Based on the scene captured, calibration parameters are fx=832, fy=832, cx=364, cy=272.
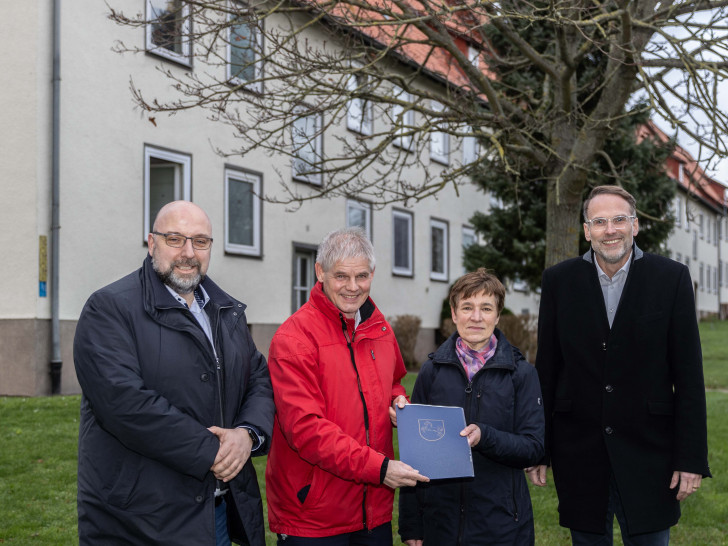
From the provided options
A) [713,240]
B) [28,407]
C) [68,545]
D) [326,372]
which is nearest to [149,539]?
[326,372]

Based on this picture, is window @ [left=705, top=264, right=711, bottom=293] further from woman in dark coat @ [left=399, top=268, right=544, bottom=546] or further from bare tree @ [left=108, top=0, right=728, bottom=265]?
woman in dark coat @ [left=399, top=268, right=544, bottom=546]

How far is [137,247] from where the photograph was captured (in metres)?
14.3

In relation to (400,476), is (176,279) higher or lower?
higher

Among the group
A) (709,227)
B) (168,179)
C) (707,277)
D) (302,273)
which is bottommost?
(302,273)

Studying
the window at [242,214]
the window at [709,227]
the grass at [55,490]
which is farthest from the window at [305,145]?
the window at [709,227]

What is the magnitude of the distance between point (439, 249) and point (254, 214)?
8.67 meters

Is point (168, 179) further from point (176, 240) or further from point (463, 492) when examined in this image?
point (463, 492)

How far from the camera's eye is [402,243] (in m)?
22.7

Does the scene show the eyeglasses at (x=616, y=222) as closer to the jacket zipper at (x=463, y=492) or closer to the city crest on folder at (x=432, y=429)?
the jacket zipper at (x=463, y=492)

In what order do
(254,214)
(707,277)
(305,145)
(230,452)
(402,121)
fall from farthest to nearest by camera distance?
(707,277)
(254,214)
(402,121)
(305,145)
(230,452)

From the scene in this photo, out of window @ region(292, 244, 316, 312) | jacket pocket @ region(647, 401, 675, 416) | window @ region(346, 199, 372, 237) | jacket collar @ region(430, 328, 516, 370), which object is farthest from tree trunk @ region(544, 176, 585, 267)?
window @ region(346, 199, 372, 237)

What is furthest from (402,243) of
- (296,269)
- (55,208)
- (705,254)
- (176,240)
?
(705,254)

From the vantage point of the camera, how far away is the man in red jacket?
344 centimetres

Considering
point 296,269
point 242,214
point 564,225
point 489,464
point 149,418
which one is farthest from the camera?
point 296,269
